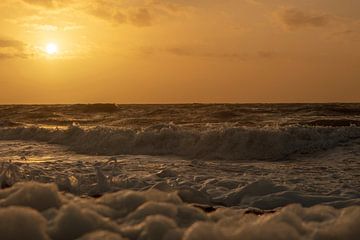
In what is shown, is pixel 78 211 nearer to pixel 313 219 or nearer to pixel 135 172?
pixel 313 219

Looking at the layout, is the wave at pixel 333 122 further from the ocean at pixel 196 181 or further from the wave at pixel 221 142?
the wave at pixel 221 142

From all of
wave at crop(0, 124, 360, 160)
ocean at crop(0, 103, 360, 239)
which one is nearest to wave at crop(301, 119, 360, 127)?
ocean at crop(0, 103, 360, 239)

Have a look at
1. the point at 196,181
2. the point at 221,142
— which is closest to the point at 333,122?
the point at 221,142

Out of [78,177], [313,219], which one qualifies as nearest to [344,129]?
[78,177]

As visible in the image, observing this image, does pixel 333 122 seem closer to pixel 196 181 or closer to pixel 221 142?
pixel 221 142

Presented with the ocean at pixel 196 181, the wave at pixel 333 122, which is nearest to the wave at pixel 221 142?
the ocean at pixel 196 181

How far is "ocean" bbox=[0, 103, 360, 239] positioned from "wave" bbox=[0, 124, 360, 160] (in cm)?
3

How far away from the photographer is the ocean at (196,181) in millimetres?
2930

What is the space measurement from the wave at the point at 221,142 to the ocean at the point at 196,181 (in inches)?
1.1

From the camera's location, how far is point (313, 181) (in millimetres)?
7441

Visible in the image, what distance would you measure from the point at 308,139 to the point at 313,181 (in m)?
6.26

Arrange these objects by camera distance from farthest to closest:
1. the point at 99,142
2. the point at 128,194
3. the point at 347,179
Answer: the point at 99,142
the point at 347,179
the point at 128,194

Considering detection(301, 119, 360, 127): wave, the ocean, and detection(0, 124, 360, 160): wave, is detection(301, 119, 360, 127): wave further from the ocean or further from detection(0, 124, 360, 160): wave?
detection(0, 124, 360, 160): wave

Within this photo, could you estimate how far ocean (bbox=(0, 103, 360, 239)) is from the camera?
2.93 m
